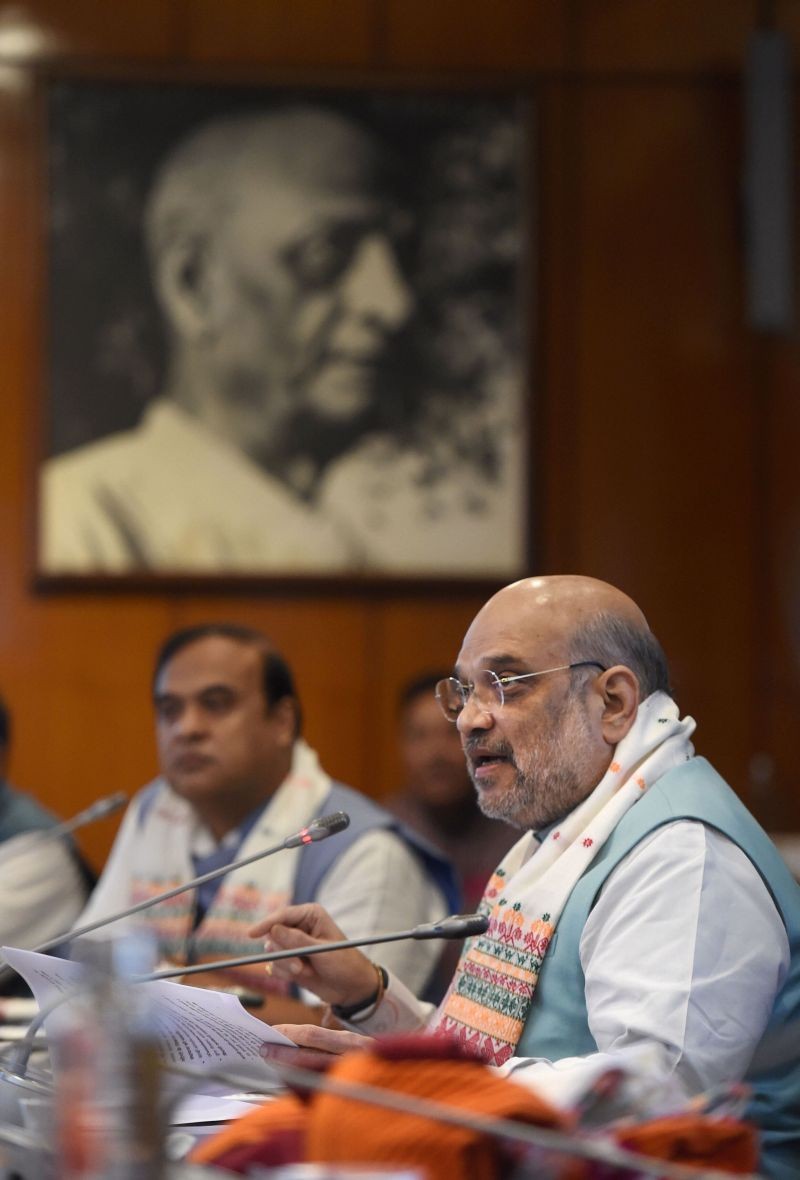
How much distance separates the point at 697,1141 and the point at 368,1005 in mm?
1148

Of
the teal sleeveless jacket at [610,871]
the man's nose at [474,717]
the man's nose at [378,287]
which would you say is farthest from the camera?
the man's nose at [378,287]

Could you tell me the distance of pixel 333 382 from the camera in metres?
6.16

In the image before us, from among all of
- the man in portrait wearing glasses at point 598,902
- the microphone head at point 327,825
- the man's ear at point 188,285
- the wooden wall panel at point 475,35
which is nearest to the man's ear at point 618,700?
the man in portrait wearing glasses at point 598,902

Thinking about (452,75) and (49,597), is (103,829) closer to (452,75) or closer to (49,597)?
(49,597)

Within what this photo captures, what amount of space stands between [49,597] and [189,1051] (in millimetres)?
4072

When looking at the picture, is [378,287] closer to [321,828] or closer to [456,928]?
[321,828]

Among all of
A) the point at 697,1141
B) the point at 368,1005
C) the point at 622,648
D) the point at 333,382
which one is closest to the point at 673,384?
the point at 333,382

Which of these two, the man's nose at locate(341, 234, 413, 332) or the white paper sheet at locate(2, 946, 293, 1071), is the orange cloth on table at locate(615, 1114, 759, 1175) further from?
the man's nose at locate(341, 234, 413, 332)

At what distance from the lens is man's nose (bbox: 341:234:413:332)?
20.3 feet

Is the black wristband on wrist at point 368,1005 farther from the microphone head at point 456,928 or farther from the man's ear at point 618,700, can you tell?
the man's ear at point 618,700

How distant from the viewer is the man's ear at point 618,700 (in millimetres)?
2521

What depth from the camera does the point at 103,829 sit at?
20.2 ft

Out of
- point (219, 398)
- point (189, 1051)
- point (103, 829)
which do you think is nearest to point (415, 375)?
point (219, 398)

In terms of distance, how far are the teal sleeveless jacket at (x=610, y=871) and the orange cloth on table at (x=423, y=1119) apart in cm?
80
